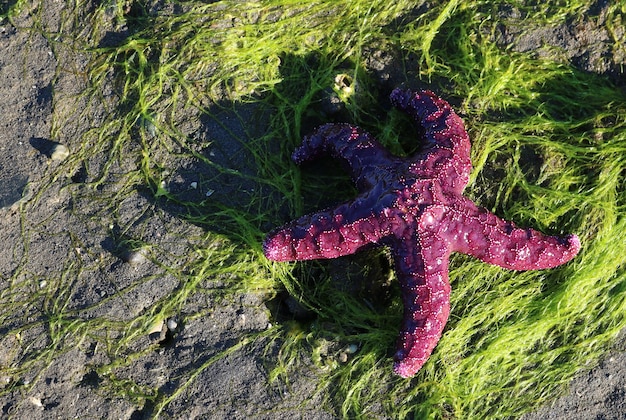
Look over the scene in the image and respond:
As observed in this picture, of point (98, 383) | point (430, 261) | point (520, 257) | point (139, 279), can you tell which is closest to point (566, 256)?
point (520, 257)

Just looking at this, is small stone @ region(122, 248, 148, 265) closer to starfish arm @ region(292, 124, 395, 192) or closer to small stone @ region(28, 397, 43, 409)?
small stone @ region(28, 397, 43, 409)

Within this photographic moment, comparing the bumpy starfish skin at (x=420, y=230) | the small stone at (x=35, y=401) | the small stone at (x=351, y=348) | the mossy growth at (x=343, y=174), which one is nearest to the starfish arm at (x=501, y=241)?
the bumpy starfish skin at (x=420, y=230)

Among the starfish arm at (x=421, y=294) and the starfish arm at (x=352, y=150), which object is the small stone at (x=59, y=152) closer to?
the starfish arm at (x=352, y=150)

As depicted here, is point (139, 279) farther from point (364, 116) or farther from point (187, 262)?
point (364, 116)

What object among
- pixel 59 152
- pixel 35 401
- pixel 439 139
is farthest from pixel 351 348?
pixel 59 152

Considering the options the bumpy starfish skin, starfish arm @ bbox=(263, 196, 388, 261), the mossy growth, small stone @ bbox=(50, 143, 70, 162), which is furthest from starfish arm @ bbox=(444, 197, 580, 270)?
small stone @ bbox=(50, 143, 70, 162)

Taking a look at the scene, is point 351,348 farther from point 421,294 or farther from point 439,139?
point 439,139
